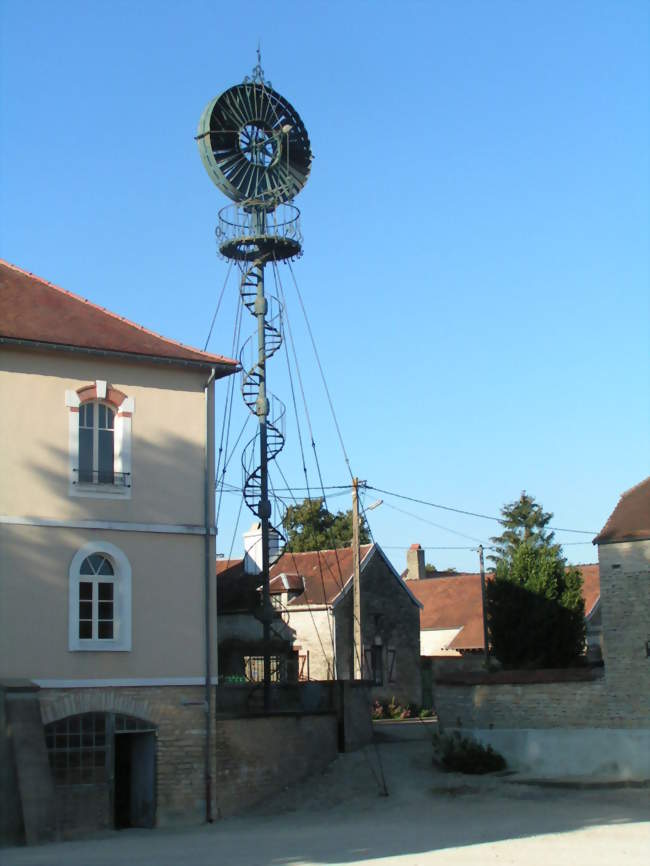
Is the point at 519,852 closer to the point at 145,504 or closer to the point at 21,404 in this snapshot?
the point at 145,504

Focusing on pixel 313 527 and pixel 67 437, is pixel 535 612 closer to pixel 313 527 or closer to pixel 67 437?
pixel 67 437

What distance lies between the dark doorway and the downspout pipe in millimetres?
1086

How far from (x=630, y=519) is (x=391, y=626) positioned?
16733 millimetres

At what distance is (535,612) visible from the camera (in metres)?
28.8

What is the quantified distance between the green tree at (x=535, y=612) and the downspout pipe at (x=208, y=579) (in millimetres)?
9217

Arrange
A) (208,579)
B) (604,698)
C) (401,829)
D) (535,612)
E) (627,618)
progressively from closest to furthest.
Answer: (401,829)
(208,579)
(604,698)
(627,618)
(535,612)

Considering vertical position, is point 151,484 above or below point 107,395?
below

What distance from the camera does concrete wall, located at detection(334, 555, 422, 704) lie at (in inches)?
1563

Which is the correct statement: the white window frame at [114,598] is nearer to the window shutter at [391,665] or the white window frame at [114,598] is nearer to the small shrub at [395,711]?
the small shrub at [395,711]

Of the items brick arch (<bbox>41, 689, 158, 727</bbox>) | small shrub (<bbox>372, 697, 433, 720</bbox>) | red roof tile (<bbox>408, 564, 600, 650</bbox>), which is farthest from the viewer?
red roof tile (<bbox>408, 564, 600, 650</bbox>)

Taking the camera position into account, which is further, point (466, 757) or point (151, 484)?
point (466, 757)

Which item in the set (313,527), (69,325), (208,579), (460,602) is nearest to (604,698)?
(208,579)

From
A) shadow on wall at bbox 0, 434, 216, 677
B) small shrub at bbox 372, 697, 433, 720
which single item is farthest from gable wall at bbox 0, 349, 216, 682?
small shrub at bbox 372, 697, 433, 720

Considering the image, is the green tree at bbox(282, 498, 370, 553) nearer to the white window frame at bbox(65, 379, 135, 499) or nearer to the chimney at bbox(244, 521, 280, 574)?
the chimney at bbox(244, 521, 280, 574)
